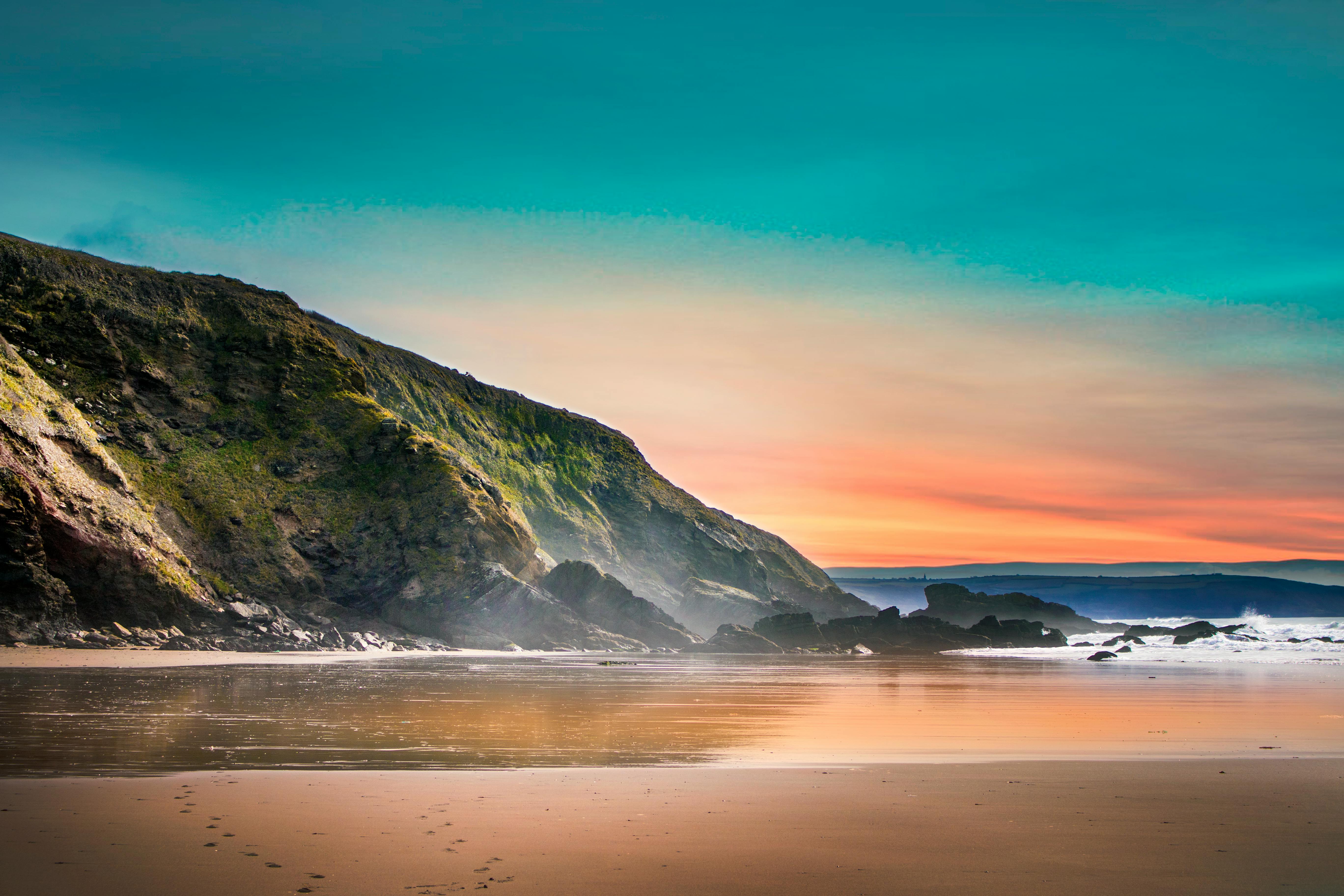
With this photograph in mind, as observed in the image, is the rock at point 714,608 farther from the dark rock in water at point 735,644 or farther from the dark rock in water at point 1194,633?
the dark rock in water at point 1194,633

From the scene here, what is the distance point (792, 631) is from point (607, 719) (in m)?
74.5

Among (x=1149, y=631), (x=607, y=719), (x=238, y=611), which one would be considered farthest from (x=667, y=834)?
(x=1149, y=631)

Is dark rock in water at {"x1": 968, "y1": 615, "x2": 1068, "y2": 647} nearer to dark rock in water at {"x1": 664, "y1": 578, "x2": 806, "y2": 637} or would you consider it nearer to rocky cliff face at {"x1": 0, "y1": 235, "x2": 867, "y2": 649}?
rocky cliff face at {"x1": 0, "y1": 235, "x2": 867, "y2": 649}

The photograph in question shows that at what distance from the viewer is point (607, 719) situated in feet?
65.5

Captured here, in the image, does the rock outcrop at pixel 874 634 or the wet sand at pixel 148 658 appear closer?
the wet sand at pixel 148 658

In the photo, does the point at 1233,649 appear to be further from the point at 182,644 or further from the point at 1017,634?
the point at 182,644

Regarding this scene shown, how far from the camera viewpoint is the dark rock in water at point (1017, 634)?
84125mm

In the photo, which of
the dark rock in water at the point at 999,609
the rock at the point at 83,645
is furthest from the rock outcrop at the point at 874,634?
the rock at the point at 83,645

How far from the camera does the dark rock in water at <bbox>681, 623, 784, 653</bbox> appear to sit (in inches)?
3253

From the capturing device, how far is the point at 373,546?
73.6m

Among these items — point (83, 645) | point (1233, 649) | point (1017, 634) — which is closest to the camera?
point (83, 645)

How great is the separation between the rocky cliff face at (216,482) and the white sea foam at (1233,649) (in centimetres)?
3585

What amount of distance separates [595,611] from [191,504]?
3550 centimetres

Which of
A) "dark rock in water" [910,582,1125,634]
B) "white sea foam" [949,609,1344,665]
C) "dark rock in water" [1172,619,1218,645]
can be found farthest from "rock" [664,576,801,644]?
"dark rock in water" [1172,619,1218,645]
